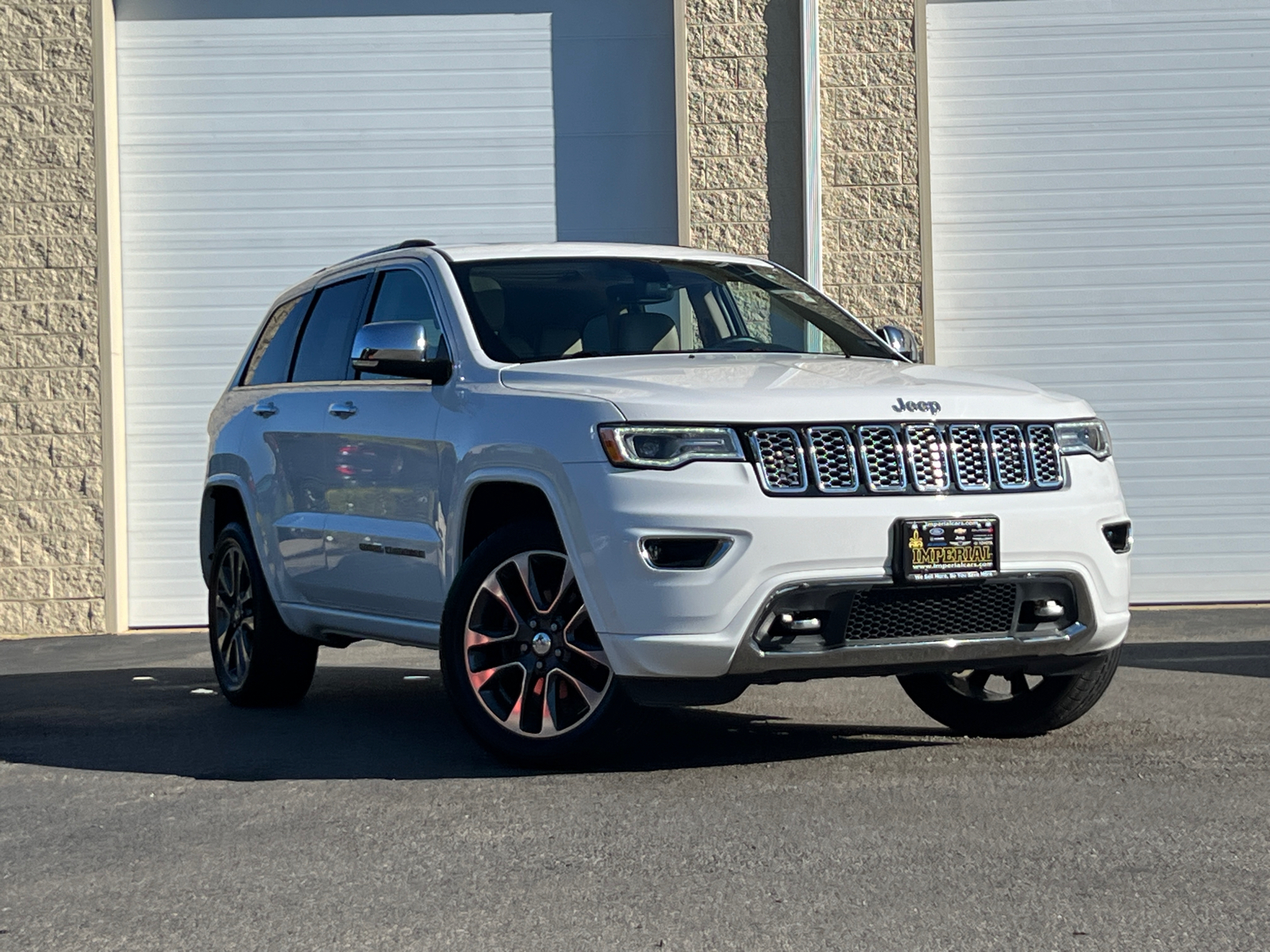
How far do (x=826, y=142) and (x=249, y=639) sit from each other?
682 centimetres

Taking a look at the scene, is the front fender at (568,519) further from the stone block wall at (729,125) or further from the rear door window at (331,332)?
the stone block wall at (729,125)

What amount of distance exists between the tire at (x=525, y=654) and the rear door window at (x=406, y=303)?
41.8 inches

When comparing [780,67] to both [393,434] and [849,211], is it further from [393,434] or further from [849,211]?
[393,434]

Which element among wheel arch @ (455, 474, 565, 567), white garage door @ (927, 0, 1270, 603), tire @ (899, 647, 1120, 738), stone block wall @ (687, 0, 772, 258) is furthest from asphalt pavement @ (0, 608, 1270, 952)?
stone block wall @ (687, 0, 772, 258)

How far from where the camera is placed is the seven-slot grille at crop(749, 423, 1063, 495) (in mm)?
5285

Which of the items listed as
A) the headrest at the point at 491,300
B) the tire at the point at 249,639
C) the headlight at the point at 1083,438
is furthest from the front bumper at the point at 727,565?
the tire at the point at 249,639

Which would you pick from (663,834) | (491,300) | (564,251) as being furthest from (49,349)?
(663,834)

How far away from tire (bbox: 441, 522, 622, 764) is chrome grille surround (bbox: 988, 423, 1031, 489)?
1.35m

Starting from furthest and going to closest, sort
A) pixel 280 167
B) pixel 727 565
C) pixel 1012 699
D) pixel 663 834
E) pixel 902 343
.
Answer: pixel 280 167 → pixel 902 343 → pixel 1012 699 → pixel 727 565 → pixel 663 834

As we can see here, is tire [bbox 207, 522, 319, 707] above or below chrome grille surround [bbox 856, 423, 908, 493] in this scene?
below

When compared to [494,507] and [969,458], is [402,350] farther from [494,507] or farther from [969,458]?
[969,458]

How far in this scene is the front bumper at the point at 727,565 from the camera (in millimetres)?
5188

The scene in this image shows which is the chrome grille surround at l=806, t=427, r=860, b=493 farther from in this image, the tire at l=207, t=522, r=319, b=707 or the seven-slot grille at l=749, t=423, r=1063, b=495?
the tire at l=207, t=522, r=319, b=707

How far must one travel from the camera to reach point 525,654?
18.6 feet
